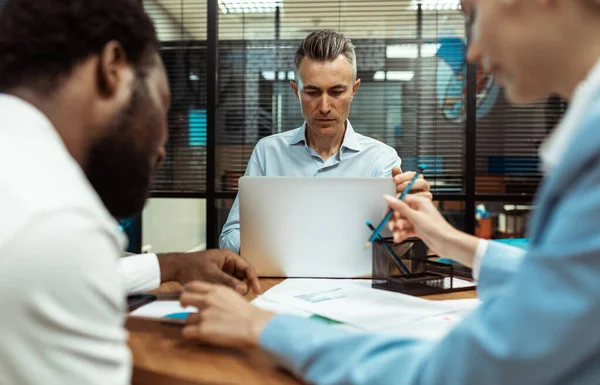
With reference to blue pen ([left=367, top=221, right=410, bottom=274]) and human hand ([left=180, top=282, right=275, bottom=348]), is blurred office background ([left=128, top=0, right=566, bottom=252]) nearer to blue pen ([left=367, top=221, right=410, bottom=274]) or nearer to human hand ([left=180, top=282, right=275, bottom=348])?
blue pen ([left=367, top=221, right=410, bottom=274])

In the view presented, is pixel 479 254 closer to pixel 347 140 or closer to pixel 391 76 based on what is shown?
pixel 347 140

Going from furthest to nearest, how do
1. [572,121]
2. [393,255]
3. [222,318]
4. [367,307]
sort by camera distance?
[393,255], [367,307], [222,318], [572,121]

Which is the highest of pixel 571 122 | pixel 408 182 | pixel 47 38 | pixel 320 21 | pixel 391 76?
pixel 320 21

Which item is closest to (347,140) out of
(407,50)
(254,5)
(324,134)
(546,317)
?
(324,134)

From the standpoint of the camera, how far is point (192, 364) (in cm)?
89

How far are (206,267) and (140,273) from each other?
17 cm

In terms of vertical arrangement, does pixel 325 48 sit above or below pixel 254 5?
below

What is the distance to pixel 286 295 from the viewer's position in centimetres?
132

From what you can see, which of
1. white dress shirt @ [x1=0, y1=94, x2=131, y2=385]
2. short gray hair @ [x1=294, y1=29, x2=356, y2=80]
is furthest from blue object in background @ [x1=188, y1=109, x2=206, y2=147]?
→ white dress shirt @ [x1=0, y1=94, x2=131, y2=385]

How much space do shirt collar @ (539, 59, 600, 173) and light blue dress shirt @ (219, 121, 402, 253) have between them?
5.91 ft

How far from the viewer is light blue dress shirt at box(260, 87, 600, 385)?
569 millimetres

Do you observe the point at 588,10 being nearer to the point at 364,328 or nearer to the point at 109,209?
the point at 364,328

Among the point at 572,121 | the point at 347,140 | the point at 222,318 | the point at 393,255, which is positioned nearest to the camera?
the point at 572,121

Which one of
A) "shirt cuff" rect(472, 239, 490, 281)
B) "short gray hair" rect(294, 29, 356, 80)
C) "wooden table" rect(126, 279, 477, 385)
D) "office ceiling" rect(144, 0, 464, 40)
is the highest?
"office ceiling" rect(144, 0, 464, 40)
